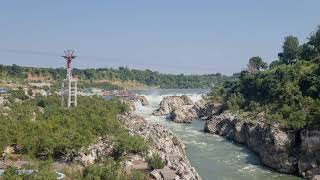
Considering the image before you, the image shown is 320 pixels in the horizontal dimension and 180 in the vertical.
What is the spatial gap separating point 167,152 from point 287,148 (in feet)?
34.2

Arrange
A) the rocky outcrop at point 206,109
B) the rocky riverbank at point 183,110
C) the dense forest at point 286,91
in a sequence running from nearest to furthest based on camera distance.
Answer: the dense forest at point 286,91 → the rocky riverbank at point 183,110 → the rocky outcrop at point 206,109

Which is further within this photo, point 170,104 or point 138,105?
point 138,105

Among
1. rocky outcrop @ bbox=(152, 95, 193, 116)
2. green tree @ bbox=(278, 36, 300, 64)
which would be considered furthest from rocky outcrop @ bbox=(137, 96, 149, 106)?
green tree @ bbox=(278, 36, 300, 64)

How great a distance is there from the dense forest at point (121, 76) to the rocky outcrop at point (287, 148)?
95260 millimetres

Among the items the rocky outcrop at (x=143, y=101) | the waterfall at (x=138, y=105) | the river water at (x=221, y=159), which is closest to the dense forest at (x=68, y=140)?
the river water at (x=221, y=159)

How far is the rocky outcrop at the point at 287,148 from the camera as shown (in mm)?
40625

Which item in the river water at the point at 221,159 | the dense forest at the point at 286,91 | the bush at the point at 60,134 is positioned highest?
the dense forest at the point at 286,91

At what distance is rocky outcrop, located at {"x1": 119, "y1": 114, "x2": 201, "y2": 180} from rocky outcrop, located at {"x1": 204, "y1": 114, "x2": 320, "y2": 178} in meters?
7.46

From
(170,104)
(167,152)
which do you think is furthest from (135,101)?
(167,152)

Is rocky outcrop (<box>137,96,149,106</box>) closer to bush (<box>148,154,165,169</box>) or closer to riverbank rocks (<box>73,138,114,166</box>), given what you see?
riverbank rocks (<box>73,138,114,166</box>)

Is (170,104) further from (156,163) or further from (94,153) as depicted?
(156,163)

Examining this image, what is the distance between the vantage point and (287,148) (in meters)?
43.3

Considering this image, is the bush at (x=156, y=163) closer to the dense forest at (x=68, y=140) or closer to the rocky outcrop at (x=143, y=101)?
the dense forest at (x=68, y=140)

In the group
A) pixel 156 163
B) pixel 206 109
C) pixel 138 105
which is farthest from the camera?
pixel 138 105
